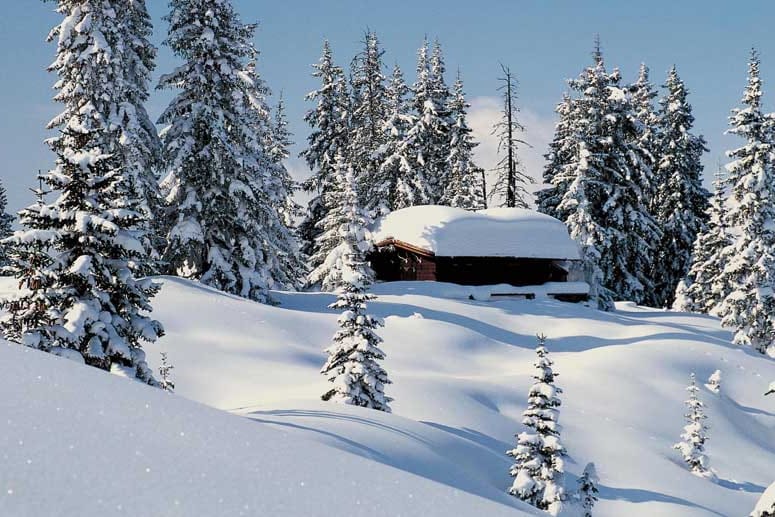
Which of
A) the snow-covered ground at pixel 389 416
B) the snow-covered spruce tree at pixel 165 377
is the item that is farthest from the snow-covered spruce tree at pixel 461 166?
the snow-covered spruce tree at pixel 165 377

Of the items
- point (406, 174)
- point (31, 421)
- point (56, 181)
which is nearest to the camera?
point (31, 421)

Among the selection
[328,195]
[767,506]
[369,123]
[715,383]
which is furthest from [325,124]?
[767,506]

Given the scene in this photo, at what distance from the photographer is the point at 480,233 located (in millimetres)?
33156

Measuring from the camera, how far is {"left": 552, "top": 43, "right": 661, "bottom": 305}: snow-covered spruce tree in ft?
128

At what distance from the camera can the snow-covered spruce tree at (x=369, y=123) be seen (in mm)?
44281

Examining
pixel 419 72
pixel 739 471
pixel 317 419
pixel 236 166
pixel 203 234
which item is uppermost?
pixel 419 72

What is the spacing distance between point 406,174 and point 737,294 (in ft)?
68.3

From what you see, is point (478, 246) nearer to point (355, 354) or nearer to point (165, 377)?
point (355, 354)

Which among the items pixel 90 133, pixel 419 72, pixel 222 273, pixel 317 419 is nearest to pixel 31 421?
pixel 317 419

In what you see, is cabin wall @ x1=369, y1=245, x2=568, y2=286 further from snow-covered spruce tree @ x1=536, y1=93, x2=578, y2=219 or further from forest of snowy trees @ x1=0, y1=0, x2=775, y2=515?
snow-covered spruce tree @ x1=536, y1=93, x2=578, y2=219

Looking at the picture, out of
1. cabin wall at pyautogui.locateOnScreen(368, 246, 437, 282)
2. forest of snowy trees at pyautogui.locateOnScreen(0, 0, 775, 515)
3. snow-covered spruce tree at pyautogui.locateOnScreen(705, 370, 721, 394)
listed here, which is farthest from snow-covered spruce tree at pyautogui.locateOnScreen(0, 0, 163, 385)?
cabin wall at pyautogui.locateOnScreen(368, 246, 437, 282)

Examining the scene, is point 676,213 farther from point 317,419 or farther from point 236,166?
point 317,419

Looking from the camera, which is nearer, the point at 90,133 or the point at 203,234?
the point at 90,133

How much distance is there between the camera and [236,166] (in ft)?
82.9
